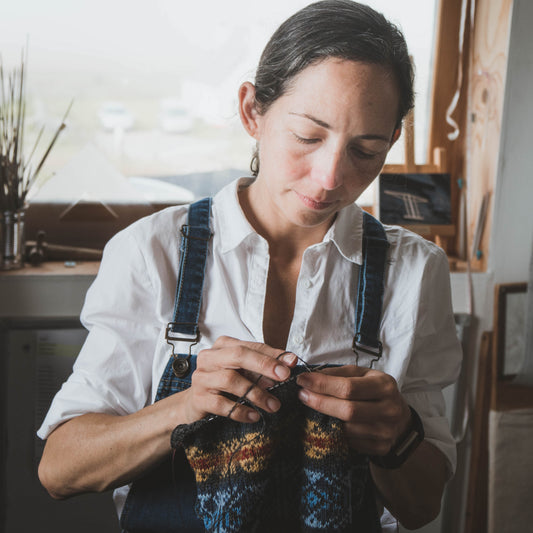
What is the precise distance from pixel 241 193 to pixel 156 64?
852mm

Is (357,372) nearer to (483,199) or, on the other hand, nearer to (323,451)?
(323,451)

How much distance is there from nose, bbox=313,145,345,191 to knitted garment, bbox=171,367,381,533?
35 cm

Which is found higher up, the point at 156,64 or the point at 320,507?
the point at 156,64

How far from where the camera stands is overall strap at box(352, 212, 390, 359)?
49.0 inches

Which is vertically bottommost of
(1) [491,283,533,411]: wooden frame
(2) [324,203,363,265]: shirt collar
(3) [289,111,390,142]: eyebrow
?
(1) [491,283,533,411]: wooden frame

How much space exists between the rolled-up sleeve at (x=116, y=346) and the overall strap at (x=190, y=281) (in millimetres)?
64

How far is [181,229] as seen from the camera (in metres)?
1.25

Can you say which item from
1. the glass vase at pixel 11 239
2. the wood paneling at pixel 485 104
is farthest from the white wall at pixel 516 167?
the glass vase at pixel 11 239

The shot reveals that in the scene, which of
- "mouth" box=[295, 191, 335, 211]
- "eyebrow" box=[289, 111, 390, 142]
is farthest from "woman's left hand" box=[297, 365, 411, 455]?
"eyebrow" box=[289, 111, 390, 142]

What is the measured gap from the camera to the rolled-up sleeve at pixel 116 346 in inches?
46.1

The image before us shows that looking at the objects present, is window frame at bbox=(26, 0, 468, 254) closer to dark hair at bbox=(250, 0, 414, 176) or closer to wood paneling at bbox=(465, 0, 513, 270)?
wood paneling at bbox=(465, 0, 513, 270)

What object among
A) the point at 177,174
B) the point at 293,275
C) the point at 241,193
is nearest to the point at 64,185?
the point at 177,174

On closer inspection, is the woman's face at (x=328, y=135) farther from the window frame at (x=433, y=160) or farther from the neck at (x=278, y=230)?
the window frame at (x=433, y=160)

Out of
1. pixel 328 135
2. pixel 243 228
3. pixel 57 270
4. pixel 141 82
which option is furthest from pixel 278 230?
pixel 141 82
